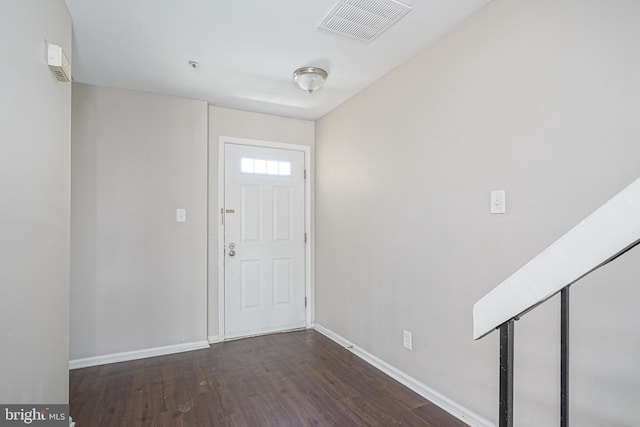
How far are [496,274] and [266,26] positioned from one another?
2.01 metres

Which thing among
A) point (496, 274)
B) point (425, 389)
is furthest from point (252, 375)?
point (496, 274)

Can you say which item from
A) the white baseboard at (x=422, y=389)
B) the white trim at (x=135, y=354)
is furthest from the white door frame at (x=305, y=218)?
the white baseboard at (x=422, y=389)

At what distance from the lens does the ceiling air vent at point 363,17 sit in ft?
5.94

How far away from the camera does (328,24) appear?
200cm

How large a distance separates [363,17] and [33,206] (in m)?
1.94

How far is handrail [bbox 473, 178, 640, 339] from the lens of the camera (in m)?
0.46

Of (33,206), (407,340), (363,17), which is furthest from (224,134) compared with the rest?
(407,340)

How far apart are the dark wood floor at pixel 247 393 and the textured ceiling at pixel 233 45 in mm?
2413

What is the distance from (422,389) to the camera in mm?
2268

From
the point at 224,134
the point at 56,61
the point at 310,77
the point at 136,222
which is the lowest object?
the point at 136,222

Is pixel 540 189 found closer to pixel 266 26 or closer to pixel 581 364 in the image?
pixel 581 364

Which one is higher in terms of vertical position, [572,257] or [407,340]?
[572,257]

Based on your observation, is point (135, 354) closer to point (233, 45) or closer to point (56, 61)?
point (56, 61)

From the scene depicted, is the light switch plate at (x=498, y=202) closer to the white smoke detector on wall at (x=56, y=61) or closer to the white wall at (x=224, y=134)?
the white smoke detector on wall at (x=56, y=61)
